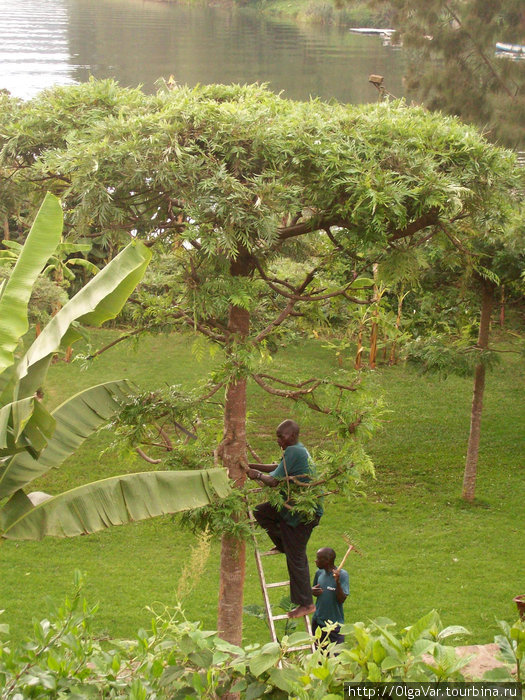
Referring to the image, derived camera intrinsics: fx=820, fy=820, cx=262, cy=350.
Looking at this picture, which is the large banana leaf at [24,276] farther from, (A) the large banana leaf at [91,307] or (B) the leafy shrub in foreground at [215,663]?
(B) the leafy shrub in foreground at [215,663]

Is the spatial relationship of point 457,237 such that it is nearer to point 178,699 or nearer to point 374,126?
point 374,126

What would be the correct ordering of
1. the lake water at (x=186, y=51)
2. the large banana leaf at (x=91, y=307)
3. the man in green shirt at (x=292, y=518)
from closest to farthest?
the large banana leaf at (x=91, y=307), the man in green shirt at (x=292, y=518), the lake water at (x=186, y=51)

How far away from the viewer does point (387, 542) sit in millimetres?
10320

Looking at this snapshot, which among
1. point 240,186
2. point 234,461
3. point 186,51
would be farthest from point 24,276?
point 186,51

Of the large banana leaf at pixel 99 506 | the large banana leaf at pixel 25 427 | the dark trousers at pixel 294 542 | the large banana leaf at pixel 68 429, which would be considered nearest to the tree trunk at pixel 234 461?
the dark trousers at pixel 294 542

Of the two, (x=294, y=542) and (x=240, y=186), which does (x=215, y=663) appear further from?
(x=294, y=542)

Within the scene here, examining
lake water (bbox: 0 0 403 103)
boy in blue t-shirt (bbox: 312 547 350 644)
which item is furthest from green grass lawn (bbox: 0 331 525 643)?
lake water (bbox: 0 0 403 103)

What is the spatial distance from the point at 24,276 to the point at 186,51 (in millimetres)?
35633

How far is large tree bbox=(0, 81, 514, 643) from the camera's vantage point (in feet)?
17.1

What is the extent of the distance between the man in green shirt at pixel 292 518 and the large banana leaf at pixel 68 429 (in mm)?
1183

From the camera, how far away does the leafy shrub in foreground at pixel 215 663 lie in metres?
2.52

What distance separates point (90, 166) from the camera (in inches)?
206

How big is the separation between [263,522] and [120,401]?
1450mm

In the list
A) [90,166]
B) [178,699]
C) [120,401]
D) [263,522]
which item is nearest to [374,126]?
[90,166]
